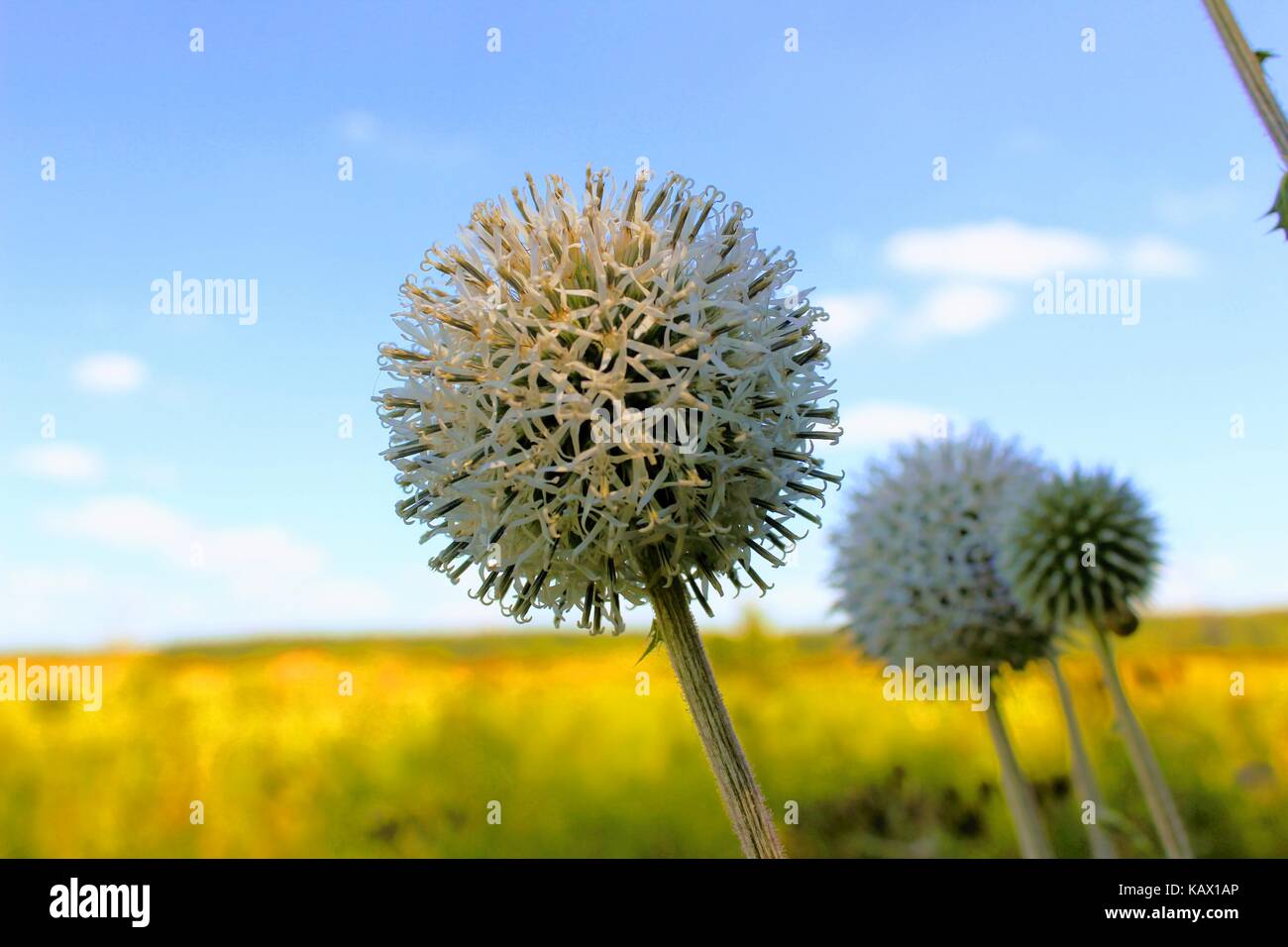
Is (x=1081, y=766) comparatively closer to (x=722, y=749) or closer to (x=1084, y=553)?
(x=1084, y=553)

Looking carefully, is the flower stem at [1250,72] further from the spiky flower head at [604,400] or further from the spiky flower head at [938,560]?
the spiky flower head at [938,560]

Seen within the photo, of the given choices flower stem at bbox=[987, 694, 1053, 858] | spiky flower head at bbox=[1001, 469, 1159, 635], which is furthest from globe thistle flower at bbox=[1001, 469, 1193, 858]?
flower stem at bbox=[987, 694, 1053, 858]

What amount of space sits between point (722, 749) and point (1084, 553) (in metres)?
3.74

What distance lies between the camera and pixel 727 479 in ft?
9.12

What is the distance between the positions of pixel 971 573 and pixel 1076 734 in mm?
1043

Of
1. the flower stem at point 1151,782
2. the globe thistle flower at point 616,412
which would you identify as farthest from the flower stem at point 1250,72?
the flower stem at point 1151,782

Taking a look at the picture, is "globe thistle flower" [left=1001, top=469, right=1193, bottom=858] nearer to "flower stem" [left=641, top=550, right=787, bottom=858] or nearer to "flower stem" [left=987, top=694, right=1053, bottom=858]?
"flower stem" [left=987, top=694, right=1053, bottom=858]

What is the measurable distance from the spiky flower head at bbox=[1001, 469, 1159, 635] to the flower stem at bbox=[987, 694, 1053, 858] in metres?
0.66

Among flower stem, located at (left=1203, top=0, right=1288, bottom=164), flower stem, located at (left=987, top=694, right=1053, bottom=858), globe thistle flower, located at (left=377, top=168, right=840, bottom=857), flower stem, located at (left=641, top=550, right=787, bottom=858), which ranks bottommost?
flower stem, located at (left=987, top=694, right=1053, bottom=858)

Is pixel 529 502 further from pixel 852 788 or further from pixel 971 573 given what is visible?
pixel 852 788

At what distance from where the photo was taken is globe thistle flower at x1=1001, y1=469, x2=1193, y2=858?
5492mm

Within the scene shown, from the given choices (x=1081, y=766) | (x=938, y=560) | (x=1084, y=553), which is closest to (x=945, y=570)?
(x=938, y=560)

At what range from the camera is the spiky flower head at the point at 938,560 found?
584 centimetres
